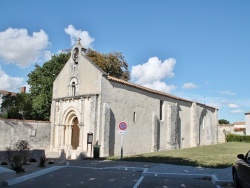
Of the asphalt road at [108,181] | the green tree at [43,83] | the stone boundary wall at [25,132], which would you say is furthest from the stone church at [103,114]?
the asphalt road at [108,181]

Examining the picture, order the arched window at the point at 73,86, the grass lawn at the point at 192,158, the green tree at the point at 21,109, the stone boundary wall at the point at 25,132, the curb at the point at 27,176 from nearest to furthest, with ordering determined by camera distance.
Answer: the curb at the point at 27,176 → the grass lawn at the point at 192,158 → the stone boundary wall at the point at 25,132 → the arched window at the point at 73,86 → the green tree at the point at 21,109

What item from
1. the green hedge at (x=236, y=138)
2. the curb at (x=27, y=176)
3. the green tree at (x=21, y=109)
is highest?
the green tree at (x=21, y=109)

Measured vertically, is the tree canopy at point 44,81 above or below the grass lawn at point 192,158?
above

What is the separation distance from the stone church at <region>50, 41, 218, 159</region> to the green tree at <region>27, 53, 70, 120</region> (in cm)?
409

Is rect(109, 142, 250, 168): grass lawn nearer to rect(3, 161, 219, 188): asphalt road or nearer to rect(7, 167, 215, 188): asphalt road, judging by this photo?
rect(3, 161, 219, 188): asphalt road

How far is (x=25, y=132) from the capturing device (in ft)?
81.1

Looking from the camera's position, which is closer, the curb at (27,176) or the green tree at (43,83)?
the curb at (27,176)

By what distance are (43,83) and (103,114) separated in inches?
481

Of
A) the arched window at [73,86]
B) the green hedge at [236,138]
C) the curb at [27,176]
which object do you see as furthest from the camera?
the green hedge at [236,138]

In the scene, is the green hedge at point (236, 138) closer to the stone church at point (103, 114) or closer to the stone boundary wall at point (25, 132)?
the stone church at point (103, 114)

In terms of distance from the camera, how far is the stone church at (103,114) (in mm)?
23062

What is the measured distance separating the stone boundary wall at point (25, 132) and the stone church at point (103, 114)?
0.72m

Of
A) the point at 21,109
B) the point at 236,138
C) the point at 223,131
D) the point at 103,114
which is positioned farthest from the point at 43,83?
the point at 236,138

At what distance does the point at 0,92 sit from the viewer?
206ft
